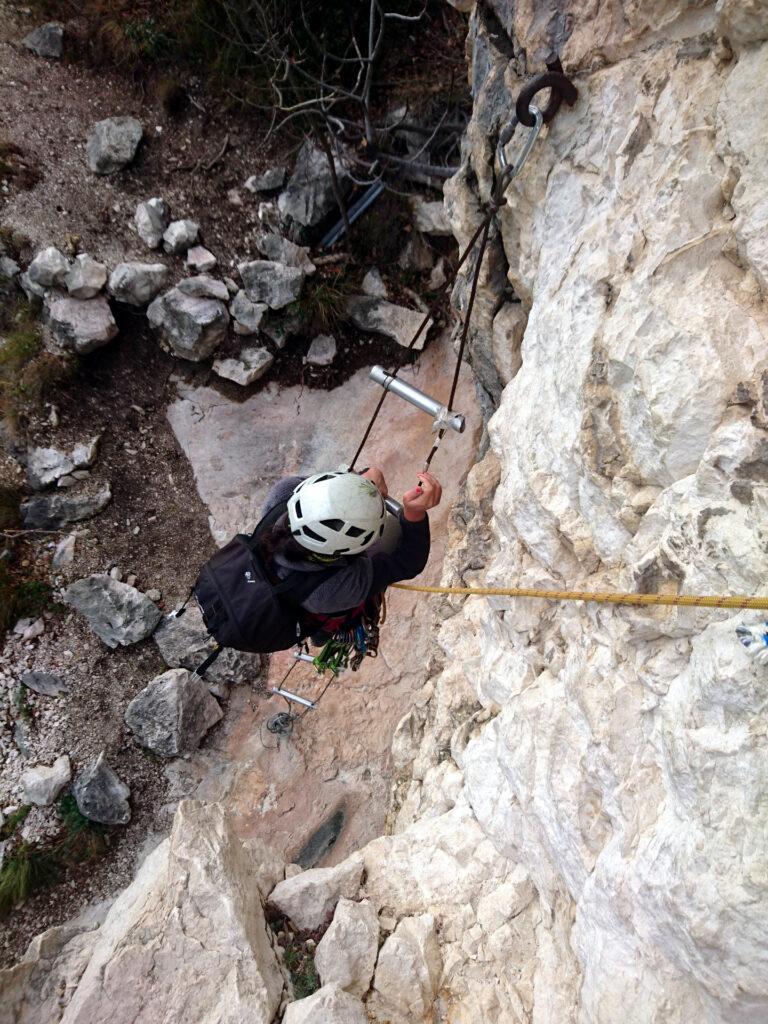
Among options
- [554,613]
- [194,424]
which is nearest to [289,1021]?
[554,613]

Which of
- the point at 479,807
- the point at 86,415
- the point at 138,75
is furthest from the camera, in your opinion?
the point at 138,75

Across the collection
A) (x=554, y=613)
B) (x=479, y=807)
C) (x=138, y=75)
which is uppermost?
(x=138, y=75)

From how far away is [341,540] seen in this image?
303 cm

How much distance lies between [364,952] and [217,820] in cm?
111

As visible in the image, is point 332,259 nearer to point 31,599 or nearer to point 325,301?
point 325,301

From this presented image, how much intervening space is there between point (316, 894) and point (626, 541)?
2.58 m

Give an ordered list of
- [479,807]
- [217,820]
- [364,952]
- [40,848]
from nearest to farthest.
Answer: [364,952] < [479,807] < [217,820] < [40,848]

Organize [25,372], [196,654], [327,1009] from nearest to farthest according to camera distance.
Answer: [327,1009], [196,654], [25,372]

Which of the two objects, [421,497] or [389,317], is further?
[389,317]

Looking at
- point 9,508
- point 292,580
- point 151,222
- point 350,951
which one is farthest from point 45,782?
point 151,222

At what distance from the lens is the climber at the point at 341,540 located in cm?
300

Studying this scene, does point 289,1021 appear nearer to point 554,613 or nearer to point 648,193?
point 554,613

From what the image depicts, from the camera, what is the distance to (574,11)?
2936mm

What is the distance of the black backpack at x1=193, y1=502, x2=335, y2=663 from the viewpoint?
3.14 meters
